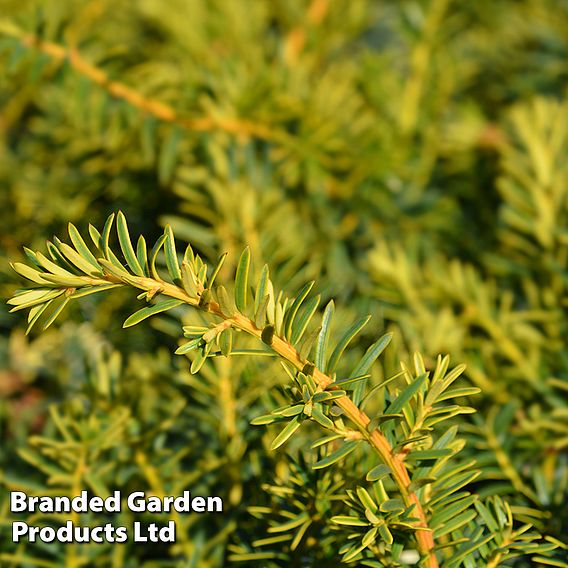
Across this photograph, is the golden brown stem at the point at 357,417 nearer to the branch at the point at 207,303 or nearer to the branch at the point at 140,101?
the branch at the point at 207,303

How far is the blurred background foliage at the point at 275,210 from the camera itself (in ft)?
1.29

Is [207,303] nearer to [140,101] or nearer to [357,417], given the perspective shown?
[357,417]

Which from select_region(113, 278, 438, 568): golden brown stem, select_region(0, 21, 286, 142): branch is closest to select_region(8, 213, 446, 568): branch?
select_region(113, 278, 438, 568): golden brown stem

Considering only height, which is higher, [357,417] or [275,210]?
[275,210]

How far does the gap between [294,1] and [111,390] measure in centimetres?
54

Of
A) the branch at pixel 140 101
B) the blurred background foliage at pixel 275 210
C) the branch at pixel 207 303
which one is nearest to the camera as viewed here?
the branch at pixel 207 303

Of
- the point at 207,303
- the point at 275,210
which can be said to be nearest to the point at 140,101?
the point at 275,210

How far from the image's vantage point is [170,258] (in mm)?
272

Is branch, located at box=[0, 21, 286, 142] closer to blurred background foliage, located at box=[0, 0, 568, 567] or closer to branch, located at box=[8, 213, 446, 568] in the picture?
blurred background foliage, located at box=[0, 0, 568, 567]

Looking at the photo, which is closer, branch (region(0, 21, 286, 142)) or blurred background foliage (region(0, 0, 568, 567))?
blurred background foliage (region(0, 0, 568, 567))

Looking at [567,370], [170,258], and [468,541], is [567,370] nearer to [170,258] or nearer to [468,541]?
[468,541]

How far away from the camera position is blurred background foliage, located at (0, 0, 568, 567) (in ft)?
1.29

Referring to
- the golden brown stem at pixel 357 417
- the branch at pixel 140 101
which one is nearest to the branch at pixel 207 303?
the golden brown stem at pixel 357 417

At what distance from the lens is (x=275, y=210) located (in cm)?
56
